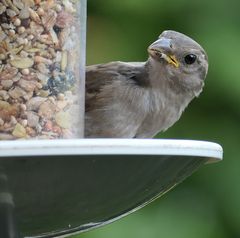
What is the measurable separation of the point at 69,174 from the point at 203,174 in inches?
86.3

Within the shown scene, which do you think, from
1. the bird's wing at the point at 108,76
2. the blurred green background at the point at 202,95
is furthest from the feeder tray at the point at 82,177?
the blurred green background at the point at 202,95

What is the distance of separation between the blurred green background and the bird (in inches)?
24.3

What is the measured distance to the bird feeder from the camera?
199 centimetres

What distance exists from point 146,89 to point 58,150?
1.40 m

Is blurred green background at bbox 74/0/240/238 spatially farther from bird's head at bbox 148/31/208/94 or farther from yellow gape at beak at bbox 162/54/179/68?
yellow gape at beak at bbox 162/54/179/68

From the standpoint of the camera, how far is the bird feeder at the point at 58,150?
1986mm

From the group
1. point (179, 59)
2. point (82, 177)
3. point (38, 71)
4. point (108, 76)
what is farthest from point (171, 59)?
point (82, 177)

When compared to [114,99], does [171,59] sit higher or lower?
higher

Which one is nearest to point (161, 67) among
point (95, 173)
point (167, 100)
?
point (167, 100)

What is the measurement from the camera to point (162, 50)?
3.21 m

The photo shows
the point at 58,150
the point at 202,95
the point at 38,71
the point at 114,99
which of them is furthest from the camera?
the point at 202,95

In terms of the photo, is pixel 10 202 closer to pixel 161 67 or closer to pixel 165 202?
pixel 161 67

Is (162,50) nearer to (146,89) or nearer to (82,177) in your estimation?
(146,89)

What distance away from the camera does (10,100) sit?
2.47m
